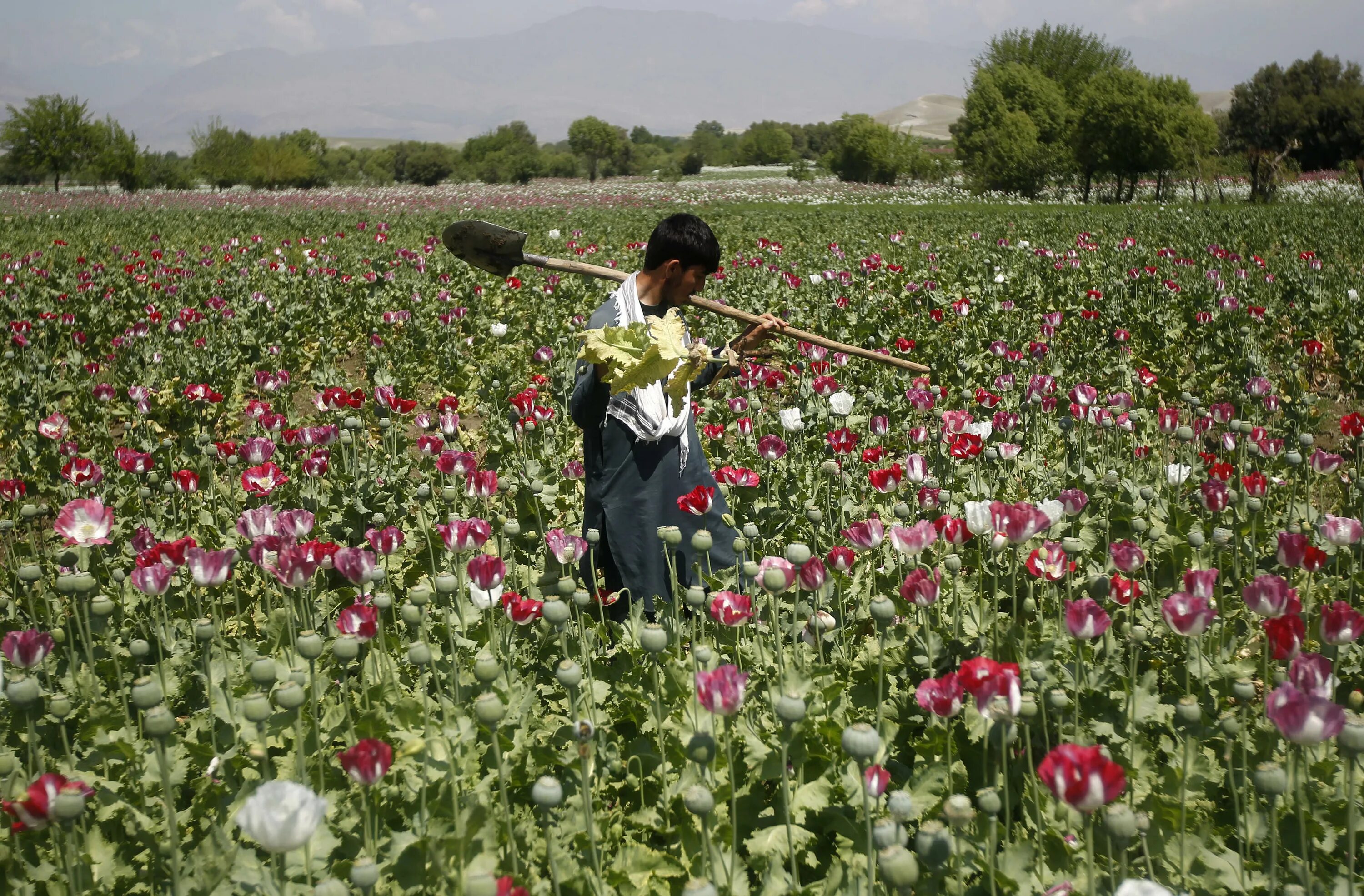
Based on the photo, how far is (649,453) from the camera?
3.44 metres

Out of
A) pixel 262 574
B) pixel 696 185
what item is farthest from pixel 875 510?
pixel 696 185

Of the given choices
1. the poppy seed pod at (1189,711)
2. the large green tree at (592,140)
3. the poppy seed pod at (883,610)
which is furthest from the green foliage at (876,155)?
Answer: the poppy seed pod at (1189,711)

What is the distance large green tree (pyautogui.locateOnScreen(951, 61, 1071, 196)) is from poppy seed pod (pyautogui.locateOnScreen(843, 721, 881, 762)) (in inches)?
1841

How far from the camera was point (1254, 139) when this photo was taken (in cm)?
5997

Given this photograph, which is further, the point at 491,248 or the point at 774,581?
the point at 491,248

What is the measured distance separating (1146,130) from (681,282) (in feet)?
143

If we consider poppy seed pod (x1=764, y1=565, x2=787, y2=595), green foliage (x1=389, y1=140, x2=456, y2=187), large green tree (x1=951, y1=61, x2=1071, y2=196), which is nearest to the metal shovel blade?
poppy seed pod (x1=764, y1=565, x2=787, y2=595)

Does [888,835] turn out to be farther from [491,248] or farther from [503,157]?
[503,157]

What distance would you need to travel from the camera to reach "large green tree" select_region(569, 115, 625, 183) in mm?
101125

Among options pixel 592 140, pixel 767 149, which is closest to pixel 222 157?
pixel 592 140

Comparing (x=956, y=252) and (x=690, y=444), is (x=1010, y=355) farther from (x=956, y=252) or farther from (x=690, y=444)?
(x=956, y=252)

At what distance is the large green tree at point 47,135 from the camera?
59.5 meters

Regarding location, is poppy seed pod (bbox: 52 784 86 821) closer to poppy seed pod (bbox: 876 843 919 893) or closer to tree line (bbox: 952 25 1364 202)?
poppy seed pod (bbox: 876 843 919 893)

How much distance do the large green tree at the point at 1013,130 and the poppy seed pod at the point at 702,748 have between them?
153ft
